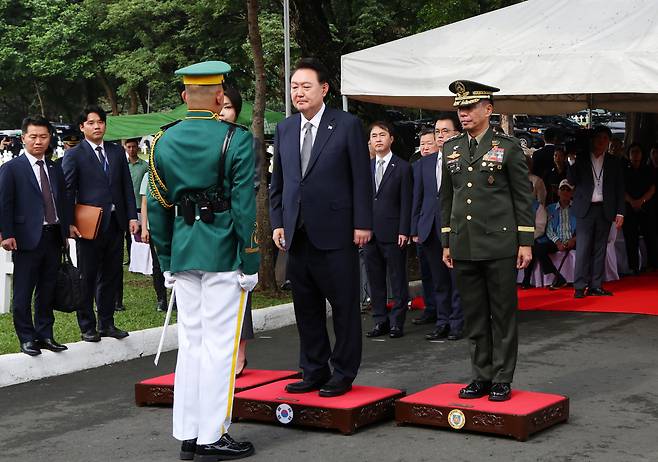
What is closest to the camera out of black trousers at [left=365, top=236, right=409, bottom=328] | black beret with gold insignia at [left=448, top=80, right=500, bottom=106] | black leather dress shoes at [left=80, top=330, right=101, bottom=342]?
black beret with gold insignia at [left=448, top=80, right=500, bottom=106]

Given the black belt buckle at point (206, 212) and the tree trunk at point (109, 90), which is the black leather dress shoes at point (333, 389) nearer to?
the black belt buckle at point (206, 212)

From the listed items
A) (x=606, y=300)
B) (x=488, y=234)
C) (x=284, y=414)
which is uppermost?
(x=488, y=234)

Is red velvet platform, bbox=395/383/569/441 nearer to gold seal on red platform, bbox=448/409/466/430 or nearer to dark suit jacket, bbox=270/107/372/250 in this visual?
gold seal on red platform, bbox=448/409/466/430


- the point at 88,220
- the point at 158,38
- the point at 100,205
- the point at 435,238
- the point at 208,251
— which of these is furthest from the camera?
the point at 158,38

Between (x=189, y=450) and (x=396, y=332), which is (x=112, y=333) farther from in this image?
(x=189, y=450)

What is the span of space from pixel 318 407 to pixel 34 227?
10.7ft

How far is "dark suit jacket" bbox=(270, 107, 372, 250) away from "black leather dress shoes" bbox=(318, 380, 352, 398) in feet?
2.78

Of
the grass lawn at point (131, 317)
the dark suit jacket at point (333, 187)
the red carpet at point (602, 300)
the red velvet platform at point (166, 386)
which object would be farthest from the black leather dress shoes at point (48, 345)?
the red carpet at point (602, 300)

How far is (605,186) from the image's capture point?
41.8ft

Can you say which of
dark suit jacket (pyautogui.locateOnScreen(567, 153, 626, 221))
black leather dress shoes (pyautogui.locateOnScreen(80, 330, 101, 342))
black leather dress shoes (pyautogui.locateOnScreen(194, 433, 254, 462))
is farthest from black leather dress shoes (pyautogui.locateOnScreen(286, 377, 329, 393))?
dark suit jacket (pyautogui.locateOnScreen(567, 153, 626, 221))

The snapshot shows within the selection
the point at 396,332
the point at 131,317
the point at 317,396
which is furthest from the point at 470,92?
the point at 131,317

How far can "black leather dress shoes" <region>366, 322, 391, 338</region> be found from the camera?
10531 millimetres

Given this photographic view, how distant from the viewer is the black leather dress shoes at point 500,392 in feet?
22.0

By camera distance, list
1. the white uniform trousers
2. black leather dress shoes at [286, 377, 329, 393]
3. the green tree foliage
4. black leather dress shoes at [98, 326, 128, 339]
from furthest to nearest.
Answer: the green tree foliage, black leather dress shoes at [98, 326, 128, 339], black leather dress shoes at [286, 377, 329, 393], the white uniform trousers
